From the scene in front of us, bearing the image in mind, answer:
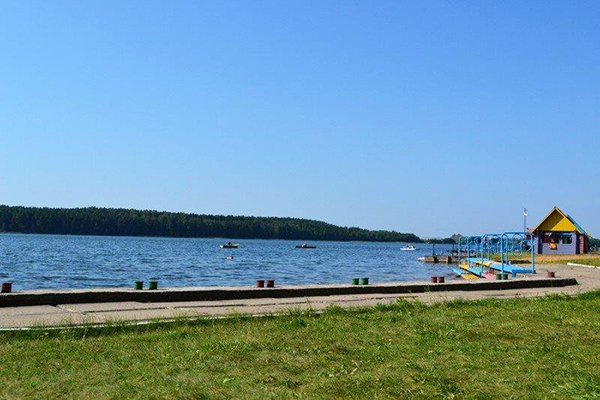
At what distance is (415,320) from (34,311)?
7014mm

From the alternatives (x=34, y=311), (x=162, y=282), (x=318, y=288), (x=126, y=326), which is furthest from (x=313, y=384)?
(x=162, y=282)

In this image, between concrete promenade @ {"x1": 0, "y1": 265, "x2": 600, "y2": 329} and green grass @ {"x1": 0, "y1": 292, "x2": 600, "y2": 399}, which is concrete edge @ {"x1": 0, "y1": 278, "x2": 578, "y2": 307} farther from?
green grass @ {"x1": 0, "y1": 292, "x2": 600, "y2": 399}

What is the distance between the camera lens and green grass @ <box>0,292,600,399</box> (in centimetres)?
649

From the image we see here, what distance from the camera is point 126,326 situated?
10.0m

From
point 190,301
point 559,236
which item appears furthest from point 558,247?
point 190,301

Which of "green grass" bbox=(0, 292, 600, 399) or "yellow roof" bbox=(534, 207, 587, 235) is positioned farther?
"yellow roof" bbox=(534, 207, 587, 235)

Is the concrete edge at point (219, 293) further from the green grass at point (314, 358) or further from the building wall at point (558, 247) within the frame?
the building wall at point (558, 247)

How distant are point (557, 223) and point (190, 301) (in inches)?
2134

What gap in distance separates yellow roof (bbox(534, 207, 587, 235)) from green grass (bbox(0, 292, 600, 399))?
53.3m

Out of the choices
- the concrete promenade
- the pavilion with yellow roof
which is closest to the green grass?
the concrete promenade

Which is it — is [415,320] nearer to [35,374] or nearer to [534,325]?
[534,325]

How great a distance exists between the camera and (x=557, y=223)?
204 feet

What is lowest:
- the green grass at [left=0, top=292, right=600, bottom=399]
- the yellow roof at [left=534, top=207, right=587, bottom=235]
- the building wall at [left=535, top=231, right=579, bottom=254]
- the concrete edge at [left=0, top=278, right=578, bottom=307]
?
the green grass at [left=0, top=292, right=600, bottom=399]

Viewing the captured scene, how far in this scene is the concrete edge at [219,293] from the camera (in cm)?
1348
